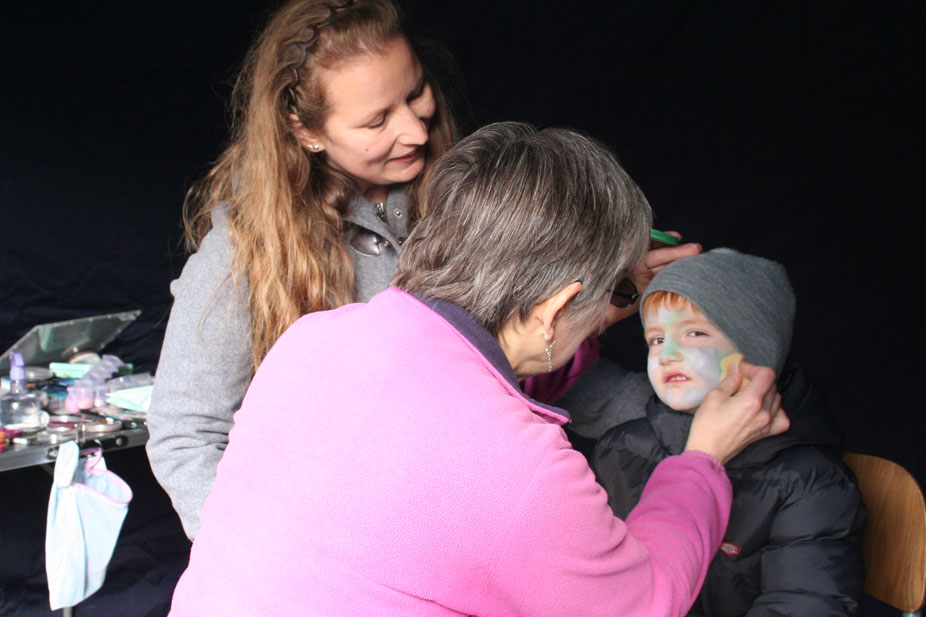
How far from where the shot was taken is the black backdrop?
238cm

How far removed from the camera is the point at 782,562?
4.69 ft

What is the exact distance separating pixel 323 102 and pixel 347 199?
0.62 feet

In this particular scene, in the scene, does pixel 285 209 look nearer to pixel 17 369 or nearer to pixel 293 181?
pixel 293 181

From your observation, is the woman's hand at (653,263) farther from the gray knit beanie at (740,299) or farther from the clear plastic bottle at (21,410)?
the clear plastic bottle at (21,410)

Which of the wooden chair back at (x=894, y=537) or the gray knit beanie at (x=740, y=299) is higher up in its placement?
the gray knit beanie at (x=740, y=299)

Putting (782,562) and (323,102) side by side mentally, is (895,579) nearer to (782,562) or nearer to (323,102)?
(782,562)

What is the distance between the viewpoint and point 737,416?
4.33ft

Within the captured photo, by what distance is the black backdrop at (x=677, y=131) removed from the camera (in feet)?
7.80

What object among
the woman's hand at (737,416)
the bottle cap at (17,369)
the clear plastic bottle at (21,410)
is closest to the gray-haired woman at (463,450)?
the woman's hand at (737,416)

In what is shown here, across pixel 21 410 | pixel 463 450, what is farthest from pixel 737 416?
pixel 21 410

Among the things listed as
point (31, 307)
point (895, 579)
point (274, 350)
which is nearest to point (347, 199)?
point (274, 350)

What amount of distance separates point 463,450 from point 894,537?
1.05m

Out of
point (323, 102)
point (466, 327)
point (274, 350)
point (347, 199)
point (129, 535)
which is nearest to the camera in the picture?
point (466, 327)

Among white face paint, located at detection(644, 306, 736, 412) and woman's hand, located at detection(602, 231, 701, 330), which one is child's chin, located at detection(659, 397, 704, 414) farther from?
woman's hand, located at detection(602, 231, 701, 330)
